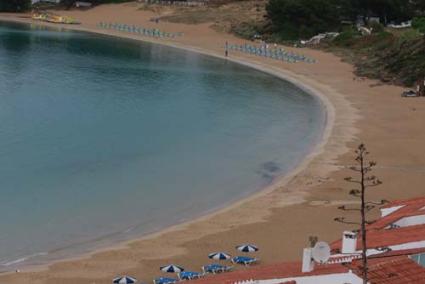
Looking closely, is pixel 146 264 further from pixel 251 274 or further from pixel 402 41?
pixel 402 41

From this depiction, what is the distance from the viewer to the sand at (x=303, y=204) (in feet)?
89.3

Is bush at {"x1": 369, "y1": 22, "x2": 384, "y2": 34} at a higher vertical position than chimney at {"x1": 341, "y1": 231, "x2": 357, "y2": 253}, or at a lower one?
lower

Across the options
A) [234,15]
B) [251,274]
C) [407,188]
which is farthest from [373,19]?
[251,274]

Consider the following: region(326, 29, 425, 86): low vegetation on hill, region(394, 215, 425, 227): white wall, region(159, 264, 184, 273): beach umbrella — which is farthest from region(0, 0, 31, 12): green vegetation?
region(394, 215, 425, 227): white wall

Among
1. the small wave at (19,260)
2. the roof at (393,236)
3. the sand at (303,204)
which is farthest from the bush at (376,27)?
the roof at (393,236)

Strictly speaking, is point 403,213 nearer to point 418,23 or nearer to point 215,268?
point 215,268

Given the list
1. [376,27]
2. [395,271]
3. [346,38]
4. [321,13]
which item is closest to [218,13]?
[321,13]

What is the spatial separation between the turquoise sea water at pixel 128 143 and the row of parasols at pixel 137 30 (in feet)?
74.8

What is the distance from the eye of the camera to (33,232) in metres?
30.8

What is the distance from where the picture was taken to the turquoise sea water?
107 feet

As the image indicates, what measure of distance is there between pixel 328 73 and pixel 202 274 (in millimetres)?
55923

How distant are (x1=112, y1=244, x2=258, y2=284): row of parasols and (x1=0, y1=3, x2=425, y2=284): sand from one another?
0.45m

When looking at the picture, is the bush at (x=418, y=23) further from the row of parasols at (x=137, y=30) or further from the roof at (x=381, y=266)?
the roof at (x=381, y=266)

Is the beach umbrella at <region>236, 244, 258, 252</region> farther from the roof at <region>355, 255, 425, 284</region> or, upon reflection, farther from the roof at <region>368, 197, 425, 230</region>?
the roof at <region>355, 255, 425, 284</region>
